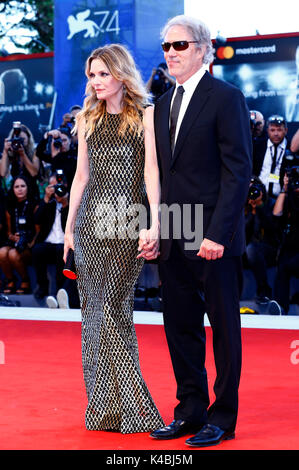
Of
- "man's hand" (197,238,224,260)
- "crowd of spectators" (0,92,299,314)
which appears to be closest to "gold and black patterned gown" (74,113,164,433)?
"man's hand" (197,238,224,260)

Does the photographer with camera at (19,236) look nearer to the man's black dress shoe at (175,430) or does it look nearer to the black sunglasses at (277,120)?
the black sunglasses at (277,120)

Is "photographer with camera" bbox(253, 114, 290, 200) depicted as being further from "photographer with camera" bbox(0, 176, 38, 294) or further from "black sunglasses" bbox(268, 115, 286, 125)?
"photographer with camera" bbox(0, 176, 38, 294)

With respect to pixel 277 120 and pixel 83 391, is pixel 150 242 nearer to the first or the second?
pixel 83 391

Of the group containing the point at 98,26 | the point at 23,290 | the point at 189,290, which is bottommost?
the point at 23,290

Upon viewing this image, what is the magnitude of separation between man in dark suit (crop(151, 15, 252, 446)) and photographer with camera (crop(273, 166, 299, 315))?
3747mm

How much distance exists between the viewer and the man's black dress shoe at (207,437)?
2.95m

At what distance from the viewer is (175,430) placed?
311 cm

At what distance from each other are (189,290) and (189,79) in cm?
79

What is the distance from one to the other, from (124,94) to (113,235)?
0.57 metres

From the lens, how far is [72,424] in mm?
3377

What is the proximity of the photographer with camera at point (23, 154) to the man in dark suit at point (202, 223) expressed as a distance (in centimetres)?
517


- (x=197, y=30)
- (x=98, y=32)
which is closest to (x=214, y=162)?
(x=197, y=30)
